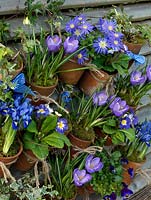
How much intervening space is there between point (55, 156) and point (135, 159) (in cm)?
58

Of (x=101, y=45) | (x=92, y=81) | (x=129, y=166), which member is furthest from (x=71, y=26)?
(x=129, y=166)

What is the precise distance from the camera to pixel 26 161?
6.76ft

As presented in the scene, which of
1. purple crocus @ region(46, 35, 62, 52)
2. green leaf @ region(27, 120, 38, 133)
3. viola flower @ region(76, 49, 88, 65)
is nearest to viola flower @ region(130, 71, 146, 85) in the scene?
viola flower @ region(76, 49, 88, 65)

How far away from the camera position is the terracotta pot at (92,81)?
7.22ft

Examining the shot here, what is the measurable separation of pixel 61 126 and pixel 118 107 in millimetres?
372

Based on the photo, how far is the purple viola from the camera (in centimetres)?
221

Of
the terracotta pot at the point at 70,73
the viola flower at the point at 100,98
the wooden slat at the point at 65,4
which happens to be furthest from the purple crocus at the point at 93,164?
the wooden slat at the point at 65,4

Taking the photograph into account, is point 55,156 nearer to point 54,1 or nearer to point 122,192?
point 122,192

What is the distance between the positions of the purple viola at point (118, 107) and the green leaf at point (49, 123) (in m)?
0.40

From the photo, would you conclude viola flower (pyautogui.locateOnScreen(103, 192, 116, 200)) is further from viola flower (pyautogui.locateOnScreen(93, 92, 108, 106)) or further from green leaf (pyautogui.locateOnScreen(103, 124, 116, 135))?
viola flower (pyautogui.locateOnScreen(93, 92, 108, 106))

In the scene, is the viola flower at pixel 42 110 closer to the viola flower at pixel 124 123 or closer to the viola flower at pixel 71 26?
the viola flower at pixel 71 26

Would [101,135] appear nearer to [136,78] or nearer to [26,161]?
[136,78]

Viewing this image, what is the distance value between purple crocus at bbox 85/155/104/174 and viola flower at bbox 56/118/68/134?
288 millimetres

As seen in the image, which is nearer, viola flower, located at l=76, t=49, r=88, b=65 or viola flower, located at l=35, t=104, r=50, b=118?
viola flower, located at l=35, t=104, r=50, b=118
